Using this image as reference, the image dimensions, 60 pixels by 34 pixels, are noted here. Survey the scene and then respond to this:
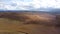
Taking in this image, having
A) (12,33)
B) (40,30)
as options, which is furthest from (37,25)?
(12,33)

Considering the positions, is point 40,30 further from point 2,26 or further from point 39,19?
point 2,26

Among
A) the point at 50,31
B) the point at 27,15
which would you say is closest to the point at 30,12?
the point at 27,15

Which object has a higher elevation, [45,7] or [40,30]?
[45,7]

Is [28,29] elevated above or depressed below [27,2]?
below

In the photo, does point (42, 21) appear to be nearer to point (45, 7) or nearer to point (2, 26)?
point (45, 7)
